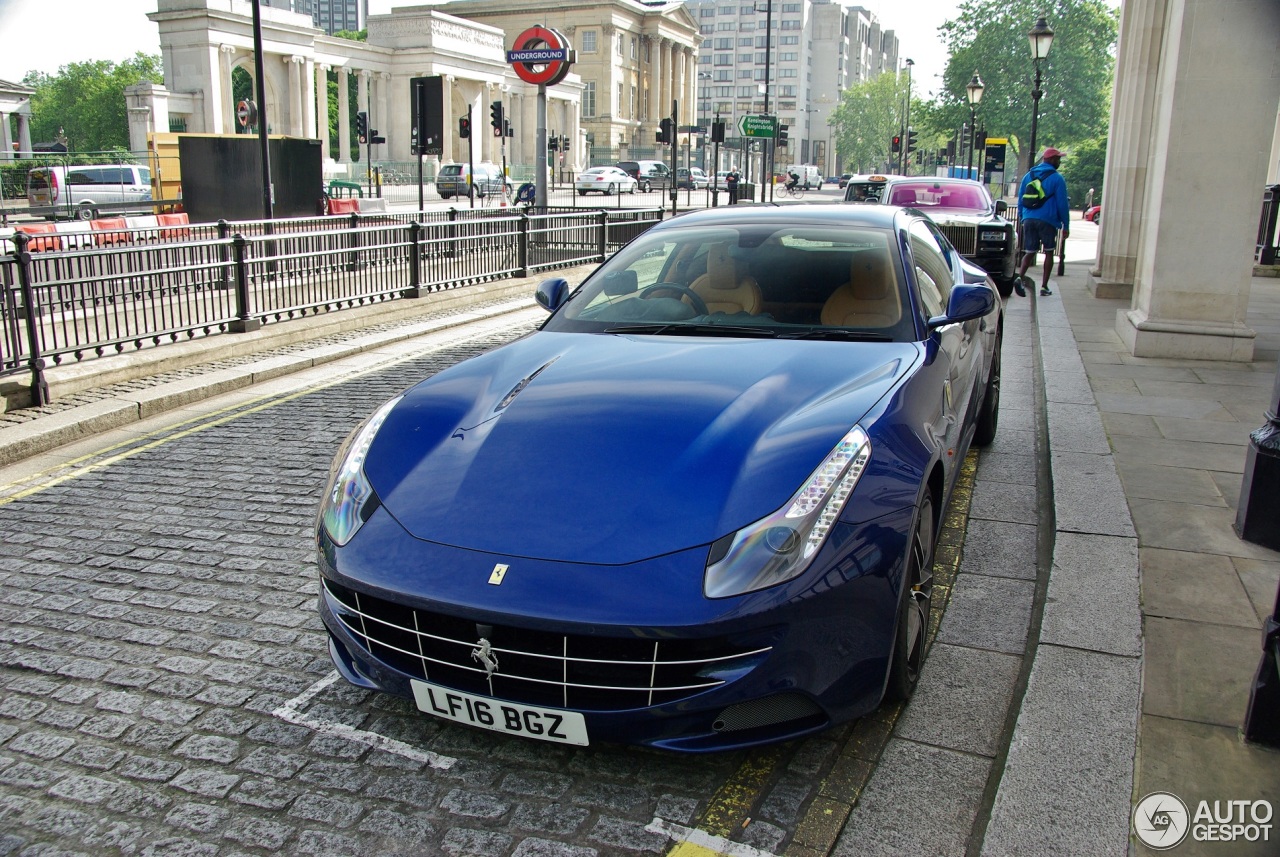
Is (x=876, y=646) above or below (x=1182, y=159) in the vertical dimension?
below

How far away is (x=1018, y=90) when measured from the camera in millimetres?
93000

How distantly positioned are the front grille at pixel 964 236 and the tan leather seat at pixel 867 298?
11.5 meters

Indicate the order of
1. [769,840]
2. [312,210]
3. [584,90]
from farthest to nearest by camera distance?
1. [584,90]
2. [312,210]
3. [769,840]

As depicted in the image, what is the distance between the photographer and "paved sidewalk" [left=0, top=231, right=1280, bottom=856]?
2.92 meters

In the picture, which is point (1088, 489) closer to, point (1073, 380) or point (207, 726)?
point (1073, 380)

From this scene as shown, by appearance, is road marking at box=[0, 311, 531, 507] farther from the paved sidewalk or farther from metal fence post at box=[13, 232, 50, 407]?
metal fence post at box=[13, 232, 50, 407]

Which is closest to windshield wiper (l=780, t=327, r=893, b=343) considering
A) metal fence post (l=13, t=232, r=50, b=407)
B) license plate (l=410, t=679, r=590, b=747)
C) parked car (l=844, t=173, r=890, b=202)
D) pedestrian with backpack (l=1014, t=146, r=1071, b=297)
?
license plate (l=410, t=679, r=590, b=747)

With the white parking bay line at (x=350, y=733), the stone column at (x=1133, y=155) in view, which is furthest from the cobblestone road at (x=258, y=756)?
the stone column at (x=1133, y=155)

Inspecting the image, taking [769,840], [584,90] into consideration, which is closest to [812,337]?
[769,840]

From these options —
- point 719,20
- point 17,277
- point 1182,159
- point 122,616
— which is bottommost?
→ point 122,616

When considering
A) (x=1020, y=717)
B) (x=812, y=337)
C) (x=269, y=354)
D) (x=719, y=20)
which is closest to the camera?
(x=1020, y=717)

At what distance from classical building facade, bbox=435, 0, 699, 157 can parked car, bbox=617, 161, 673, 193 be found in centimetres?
4687

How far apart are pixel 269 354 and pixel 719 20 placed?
18438 cm

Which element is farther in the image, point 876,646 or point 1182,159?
point 1182,159
